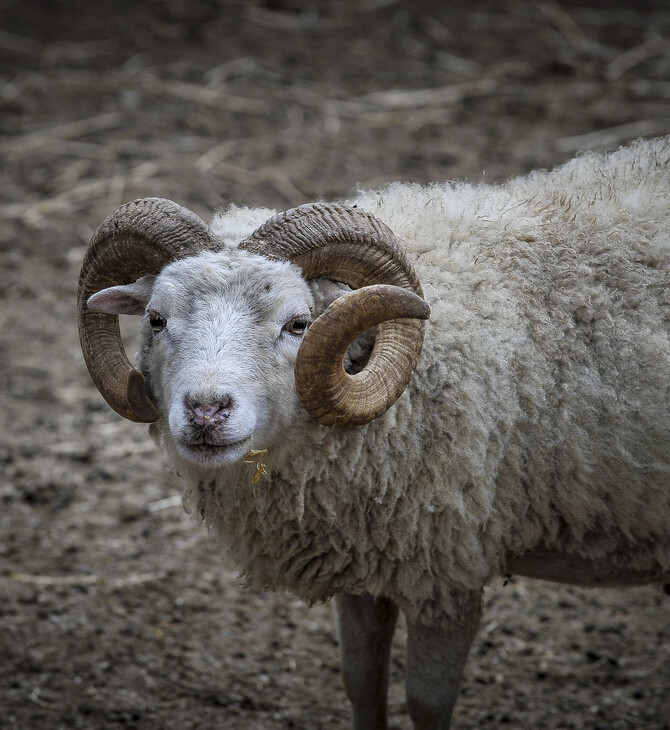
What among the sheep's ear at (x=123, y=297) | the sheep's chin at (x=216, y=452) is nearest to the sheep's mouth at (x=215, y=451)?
the sheep's chin at (x=216, y=452)

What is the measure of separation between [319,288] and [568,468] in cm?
119

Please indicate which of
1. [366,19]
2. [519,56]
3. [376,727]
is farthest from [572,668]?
[366,19]

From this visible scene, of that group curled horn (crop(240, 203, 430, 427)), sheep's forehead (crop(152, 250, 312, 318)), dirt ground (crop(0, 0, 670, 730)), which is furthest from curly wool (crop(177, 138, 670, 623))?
dirt ground (crop(0, 0, 670, 730))

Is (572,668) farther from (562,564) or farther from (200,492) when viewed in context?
(200,492)

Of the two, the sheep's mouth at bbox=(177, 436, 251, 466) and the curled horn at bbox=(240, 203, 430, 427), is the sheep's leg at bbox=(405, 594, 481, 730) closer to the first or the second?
the curled horn at bbox=(240, 203, 430, 427)

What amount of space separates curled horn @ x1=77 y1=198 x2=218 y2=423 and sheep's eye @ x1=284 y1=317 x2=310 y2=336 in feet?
1.39

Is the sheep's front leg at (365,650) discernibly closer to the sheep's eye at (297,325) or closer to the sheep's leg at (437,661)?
the sheep's leg at (437,661)

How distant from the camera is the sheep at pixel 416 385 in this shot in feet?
10.1

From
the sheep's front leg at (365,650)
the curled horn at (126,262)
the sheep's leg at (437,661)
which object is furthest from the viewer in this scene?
the sheep's front leg at (365,650)

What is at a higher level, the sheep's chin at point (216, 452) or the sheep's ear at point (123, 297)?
the sheep's ear at point (123, 297)

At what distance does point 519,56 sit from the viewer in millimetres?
10734

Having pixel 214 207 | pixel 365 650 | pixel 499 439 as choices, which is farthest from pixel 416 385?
pixel 214 207

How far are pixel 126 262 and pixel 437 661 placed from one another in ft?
6.83

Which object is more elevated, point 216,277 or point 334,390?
point 216,277
